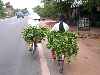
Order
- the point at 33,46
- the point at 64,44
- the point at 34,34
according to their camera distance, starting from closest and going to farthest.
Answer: the point at 64,44
the point at 34,34
the point at 33,46

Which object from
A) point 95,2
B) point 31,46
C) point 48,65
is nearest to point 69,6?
point 95,2

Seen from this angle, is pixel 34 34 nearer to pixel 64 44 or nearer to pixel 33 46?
pixel 33 46

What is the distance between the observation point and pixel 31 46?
15102 mm

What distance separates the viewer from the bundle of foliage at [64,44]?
10.7m

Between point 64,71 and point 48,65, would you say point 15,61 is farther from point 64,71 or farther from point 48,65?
point 64,71

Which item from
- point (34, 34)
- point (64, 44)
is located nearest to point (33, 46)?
point (34, 34)

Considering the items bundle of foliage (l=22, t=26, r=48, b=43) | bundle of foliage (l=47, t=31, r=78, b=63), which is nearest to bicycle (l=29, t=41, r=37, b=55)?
bundle of foliage (l=22, t=26, r=48, b=43)

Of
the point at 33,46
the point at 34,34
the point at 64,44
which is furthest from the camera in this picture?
the point at 33,46

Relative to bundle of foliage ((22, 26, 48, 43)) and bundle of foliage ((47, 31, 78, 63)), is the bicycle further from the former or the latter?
bundle of foliage ((47, 31, 78, 63))

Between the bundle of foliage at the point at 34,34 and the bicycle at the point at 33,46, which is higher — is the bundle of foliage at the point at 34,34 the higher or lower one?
the higher one

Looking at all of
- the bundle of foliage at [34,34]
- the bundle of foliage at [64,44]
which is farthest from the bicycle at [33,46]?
the bundle of foliage at [64,44]

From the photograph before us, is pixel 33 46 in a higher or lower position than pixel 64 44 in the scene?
lower

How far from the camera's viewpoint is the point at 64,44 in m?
10.7

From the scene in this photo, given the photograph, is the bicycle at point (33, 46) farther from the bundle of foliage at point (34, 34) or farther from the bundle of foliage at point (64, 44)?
the bundle of foliage at point (64, 44)
